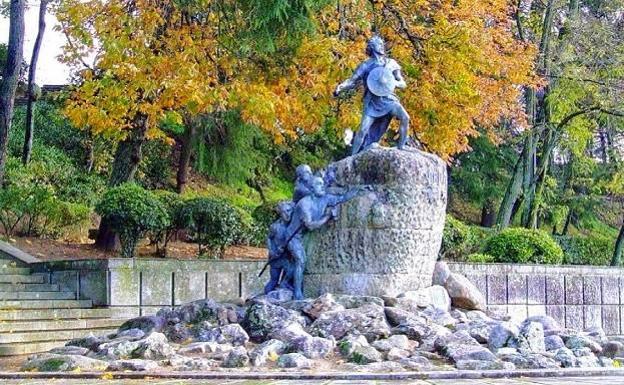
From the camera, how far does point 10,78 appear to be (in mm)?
16203

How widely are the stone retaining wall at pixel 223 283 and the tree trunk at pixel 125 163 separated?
7.71 ft

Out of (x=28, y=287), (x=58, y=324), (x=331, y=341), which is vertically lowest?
(x=58, y=324)

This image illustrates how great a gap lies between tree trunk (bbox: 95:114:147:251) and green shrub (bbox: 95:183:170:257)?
95 centimetres

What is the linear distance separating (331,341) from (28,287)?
6.91 m

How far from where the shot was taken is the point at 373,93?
42.6 feet

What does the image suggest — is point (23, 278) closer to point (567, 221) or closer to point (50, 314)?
point (50, 314)

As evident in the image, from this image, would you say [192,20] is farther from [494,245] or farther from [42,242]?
[494,245]

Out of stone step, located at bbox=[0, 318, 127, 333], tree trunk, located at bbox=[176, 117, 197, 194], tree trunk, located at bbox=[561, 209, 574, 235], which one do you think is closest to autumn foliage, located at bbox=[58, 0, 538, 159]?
stone step, located at bbox=[0, 318, 127, 333]

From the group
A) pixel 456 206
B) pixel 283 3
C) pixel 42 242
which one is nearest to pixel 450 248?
pixel 42 242

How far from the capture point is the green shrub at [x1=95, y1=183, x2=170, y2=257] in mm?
15711

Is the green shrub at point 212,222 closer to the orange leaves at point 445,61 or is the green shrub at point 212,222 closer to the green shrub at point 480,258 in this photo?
the orange leaves at point 445,61

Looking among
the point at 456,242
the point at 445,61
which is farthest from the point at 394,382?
the point at 456,242

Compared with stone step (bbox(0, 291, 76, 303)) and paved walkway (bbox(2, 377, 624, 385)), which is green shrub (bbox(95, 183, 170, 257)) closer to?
stone step (bbox(0, 291, 76, 303))

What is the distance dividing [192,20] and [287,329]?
8.19 metres
